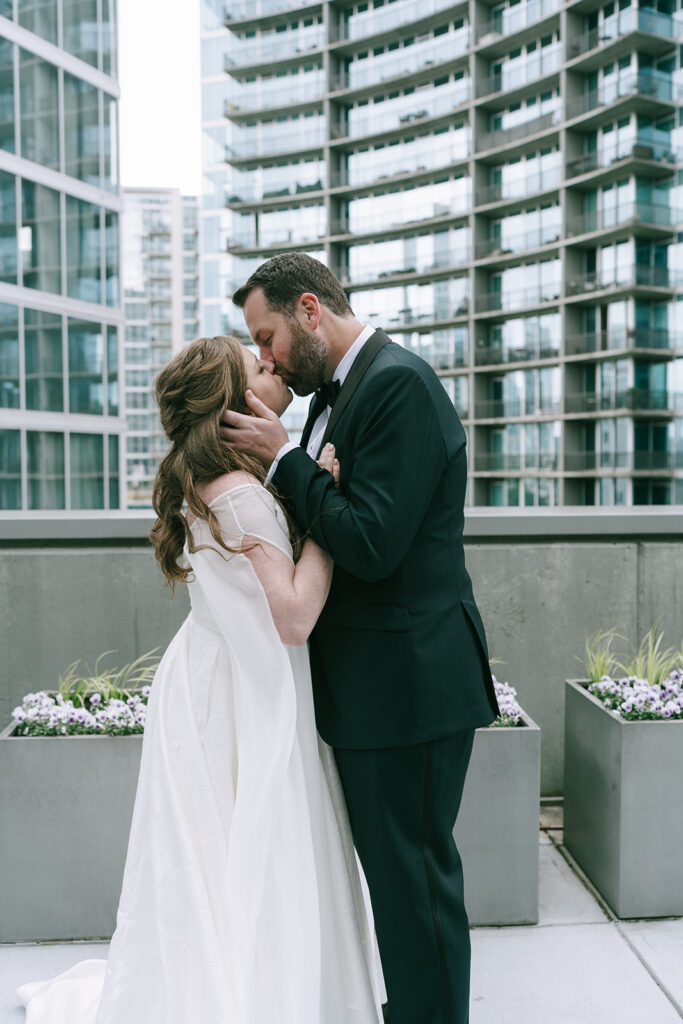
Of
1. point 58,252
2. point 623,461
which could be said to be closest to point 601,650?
point 58,252

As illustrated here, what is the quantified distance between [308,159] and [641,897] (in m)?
59.8

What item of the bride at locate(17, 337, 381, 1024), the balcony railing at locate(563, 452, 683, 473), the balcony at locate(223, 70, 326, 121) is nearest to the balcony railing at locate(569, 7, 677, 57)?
the balcony at locate(223, 70, 326, 121)

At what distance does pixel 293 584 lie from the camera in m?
1.44

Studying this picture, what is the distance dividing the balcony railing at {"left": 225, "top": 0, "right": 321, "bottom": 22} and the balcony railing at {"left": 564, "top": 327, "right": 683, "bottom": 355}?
35433mm

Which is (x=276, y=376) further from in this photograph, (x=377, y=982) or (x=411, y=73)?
(x=411, y=73)

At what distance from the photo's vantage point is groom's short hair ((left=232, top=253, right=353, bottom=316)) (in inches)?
62.0

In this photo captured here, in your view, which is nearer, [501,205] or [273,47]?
[501,205]

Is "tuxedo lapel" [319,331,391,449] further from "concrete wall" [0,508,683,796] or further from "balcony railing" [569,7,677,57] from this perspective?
"balcony railing" [569,7,677,57]

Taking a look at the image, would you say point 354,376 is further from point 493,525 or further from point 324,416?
point 493,525

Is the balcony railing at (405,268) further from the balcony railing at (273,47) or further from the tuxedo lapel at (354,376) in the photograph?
the tuxedo lapel at (354,376)

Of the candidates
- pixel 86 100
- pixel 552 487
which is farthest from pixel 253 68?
pixel 86 100

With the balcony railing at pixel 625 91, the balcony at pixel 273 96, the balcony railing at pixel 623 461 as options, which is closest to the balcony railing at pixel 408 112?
the balcony at pixel 273 96

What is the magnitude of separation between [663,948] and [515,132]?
5067 centimetres

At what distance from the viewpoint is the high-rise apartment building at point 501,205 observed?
4109 centimetres
